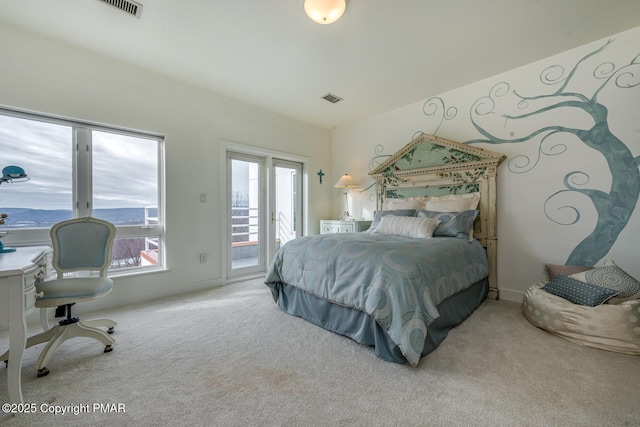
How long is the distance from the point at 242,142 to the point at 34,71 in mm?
2025

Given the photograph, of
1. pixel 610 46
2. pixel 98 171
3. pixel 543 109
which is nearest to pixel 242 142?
pixel 98 171

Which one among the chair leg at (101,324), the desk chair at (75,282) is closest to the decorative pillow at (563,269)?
the desk chair at (75,282)

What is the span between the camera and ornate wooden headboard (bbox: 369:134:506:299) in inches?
116

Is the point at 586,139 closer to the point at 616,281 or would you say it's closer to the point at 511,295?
the point at 616,281

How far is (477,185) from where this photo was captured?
3.08 metres

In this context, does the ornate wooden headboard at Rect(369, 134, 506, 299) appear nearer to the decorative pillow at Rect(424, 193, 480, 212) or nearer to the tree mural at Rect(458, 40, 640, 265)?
the decorative pillow at Rect(424, 193, 480, 212)

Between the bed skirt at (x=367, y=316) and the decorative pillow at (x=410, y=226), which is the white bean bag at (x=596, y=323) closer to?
the bed skirt at (x=367, y=316)

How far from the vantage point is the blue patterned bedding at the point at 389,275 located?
1.58 metres

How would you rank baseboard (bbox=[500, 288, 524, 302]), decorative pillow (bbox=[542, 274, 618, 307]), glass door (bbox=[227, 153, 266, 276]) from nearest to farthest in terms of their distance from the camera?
decorative pillow (bbox=[542, 274, 618, 307])
baseboard (bbox=[500, 288, 524, 302])
glass door (bbox=[227, 153, 266, 276])

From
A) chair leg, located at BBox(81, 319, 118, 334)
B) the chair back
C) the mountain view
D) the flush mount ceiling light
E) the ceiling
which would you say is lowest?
chair leg, located at BBox(81, 319, 118, 334)

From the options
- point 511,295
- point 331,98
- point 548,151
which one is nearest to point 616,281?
point 511,295

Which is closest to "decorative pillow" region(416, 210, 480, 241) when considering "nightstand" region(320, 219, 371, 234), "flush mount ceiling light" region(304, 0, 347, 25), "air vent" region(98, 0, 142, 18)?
"nightstand" region(320, 219, 371, 234)

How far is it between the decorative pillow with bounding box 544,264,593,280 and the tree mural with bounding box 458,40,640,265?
0.17m

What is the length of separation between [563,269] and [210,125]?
4272 mm
